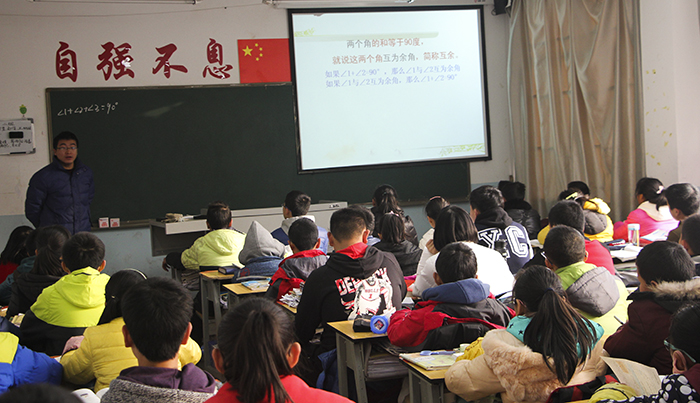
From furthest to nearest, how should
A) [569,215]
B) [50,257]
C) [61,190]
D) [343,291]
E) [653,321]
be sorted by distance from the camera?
[61,190] → [569,215] → [50,257] → [343,291] → [653,321]

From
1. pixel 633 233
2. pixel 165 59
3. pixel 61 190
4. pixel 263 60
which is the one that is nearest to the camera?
pixel 633 233

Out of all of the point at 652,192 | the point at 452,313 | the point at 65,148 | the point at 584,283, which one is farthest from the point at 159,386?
the point at 652,192

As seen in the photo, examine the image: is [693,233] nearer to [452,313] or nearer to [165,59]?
[452,313]

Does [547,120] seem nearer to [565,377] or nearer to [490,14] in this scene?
[490,14]

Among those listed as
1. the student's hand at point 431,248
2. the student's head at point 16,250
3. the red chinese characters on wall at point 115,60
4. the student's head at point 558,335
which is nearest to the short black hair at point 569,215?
the student's hand at point 431,248

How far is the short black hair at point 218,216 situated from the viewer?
13.1 ft

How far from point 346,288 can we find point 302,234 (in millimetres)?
575

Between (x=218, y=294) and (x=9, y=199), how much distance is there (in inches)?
108

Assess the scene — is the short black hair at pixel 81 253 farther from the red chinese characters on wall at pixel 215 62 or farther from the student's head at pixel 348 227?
the red chinese characters on wall at pixel 215 62

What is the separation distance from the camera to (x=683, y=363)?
1.25 meters

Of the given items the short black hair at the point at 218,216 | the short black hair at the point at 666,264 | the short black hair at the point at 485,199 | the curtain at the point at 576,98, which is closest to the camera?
the short black hair at the point at 666,264

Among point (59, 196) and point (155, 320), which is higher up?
point (59, 196)

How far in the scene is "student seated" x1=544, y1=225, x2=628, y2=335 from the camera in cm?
205

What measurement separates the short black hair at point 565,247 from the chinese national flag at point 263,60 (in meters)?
4.06
